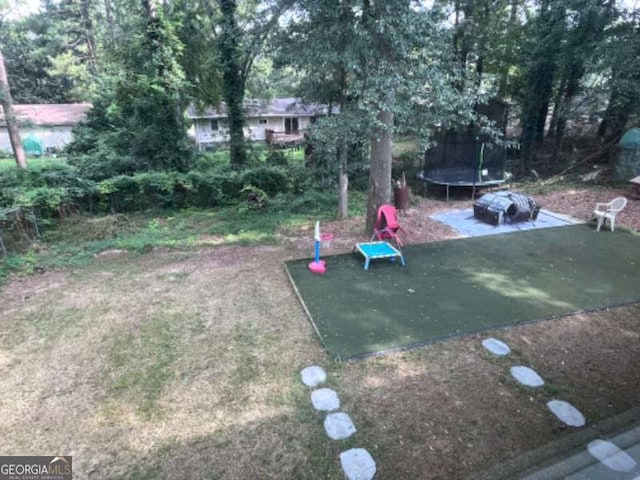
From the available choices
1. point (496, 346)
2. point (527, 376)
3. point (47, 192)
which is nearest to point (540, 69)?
point (496, 346)

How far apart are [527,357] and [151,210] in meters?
8.10

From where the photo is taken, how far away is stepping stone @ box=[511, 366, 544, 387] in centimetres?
302

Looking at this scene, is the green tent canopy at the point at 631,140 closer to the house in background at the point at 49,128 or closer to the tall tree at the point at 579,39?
the tall tree at the point at 579,39

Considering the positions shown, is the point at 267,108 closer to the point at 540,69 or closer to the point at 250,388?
the point at 540,69

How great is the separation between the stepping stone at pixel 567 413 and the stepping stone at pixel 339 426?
60.5 inches

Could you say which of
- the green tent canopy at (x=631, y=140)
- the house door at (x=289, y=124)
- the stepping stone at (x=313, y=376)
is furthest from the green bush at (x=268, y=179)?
the house door at (x=289, y=124)

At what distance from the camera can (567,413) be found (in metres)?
2.71

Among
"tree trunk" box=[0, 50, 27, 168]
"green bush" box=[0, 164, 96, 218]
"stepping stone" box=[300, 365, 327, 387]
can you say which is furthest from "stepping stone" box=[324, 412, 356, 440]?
"tree trunk" box=[0, 50, 27, 168]

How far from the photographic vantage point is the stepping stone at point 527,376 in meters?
3.02

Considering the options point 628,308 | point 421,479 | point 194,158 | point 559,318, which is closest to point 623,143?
point 628,308

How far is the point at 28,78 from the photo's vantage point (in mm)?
27781

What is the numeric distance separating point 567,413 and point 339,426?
171 centimetres

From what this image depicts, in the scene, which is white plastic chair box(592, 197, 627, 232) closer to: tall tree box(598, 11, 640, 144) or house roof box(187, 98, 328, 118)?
tall tree box(598, 11, 640, 144)

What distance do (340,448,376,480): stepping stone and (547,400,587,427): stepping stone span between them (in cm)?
147
